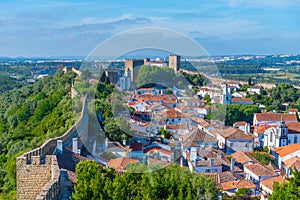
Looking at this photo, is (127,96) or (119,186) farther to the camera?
(127,96)

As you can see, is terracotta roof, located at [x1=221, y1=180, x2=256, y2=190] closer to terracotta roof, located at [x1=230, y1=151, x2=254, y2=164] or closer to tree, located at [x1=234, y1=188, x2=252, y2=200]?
tree, located at [x1=234, y1=188, x2=252, y2=200]

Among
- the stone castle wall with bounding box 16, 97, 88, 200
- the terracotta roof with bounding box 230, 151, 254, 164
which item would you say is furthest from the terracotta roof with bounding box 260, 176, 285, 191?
the stone castle wall with bounding box 16, 97, 88, 200

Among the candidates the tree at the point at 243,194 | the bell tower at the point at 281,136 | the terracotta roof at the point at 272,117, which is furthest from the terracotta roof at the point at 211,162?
the terracotta roof at the point at 272,117

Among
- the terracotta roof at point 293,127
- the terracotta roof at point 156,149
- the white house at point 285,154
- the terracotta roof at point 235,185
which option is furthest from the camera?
the terracotta roof at point 293,127

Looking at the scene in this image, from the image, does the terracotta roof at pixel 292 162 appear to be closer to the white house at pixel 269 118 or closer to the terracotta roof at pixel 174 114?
the terracotta roof at pixel 174 114

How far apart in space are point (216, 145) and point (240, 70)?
33496 millimetres

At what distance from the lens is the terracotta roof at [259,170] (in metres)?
8.62

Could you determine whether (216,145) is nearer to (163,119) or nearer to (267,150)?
(267,150)

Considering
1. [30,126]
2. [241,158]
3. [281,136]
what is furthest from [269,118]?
[30,126]

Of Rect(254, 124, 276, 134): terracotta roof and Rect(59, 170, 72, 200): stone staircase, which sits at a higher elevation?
Rect(59, 170, 72, 200): stone staircase

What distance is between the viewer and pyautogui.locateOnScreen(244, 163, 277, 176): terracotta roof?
28.3 ft

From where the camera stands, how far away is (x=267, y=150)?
12156mm

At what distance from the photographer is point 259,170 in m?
8.79

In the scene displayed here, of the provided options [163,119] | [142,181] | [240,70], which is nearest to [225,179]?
[163,119]
